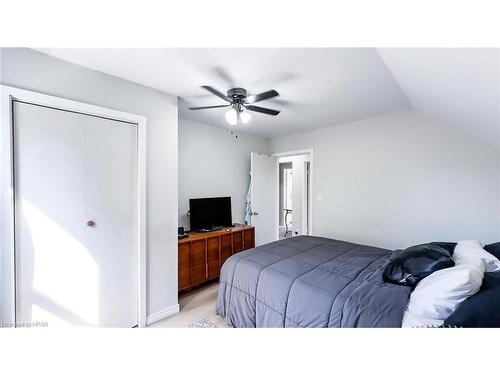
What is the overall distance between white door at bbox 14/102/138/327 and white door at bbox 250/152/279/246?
7.27 ft

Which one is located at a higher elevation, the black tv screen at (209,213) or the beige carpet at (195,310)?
the black tv screen at (209,213)

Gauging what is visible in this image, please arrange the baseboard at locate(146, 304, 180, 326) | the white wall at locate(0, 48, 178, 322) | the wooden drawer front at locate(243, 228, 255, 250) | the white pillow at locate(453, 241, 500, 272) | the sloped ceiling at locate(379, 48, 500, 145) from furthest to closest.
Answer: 1. the wooden drawer front at locate(243, 228, 255, 250)
2. the baseboard at locate(146, 304, 180, 326)
3. the white wall at locate(0, 48, 178, 322)
4. the white pillow at locate(453, 241, 500, 272)
5. the sloped ceiling at locate(379, 48, 500, 145)

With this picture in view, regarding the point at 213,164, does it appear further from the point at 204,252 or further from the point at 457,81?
the point at 457,81

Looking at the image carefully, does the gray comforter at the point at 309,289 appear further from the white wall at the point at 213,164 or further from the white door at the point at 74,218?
the white wall at the point at 213,164

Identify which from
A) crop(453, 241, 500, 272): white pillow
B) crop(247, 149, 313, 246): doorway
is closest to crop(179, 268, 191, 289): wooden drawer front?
crop(247, 149, 313, 246): doorway

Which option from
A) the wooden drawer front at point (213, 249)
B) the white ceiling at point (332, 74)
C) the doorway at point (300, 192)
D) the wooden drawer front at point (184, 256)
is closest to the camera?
the white ceiling at point (332, 74)

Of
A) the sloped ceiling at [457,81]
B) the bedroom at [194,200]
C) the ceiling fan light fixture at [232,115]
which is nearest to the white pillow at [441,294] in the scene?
the bedroom at [194,200]

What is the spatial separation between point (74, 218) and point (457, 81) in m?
2.86

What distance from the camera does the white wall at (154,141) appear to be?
1.58m

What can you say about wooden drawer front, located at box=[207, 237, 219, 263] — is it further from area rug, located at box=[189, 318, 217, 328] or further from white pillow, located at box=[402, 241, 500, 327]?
white pillow, located at box=[402, 241, 500, 327]

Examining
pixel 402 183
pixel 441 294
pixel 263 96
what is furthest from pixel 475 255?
pixel 263 96

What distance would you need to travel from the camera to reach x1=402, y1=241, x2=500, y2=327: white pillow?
39.9 inches

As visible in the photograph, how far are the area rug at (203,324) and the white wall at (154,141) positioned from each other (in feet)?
1.17

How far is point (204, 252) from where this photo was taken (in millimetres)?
2740
